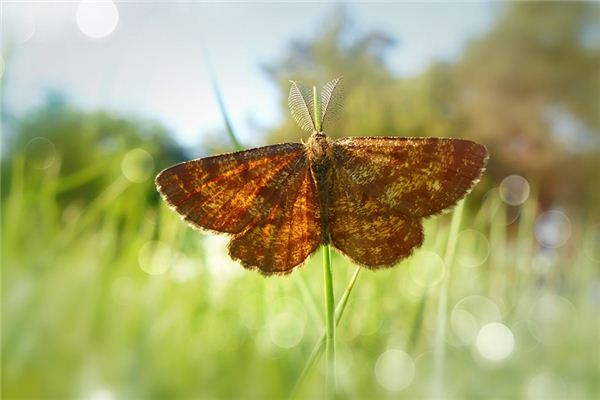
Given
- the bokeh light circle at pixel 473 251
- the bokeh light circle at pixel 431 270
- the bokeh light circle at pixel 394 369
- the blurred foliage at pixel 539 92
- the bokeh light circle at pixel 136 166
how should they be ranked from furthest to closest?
the blurred foliage at pixel 539 92, the bokeh light circle at pixel 473 251, the bokeh light circle at pixel 136 166, the bokeh light circle at pixel 431 270, the bokeh light circle at pixel 394 369

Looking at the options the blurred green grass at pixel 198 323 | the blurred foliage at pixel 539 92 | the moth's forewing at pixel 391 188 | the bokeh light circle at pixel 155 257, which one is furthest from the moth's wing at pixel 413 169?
the blurred foliage at pixel 539 92

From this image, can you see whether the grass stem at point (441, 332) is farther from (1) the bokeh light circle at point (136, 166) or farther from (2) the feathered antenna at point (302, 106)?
(1) the bokeh light circle at point (136, 166)

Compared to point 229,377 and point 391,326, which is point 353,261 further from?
point 391,326

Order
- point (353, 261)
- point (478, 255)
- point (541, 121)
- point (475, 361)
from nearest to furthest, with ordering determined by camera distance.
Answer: point (353, 261), point (475, 361), point (478, 255), point (541, 121)

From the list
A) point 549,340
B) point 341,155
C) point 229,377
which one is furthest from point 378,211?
point 549,340

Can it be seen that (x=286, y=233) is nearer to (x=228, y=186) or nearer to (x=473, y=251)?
(x=228, y=186)

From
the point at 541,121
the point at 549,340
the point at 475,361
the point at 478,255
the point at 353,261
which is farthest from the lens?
the point at 541,121
